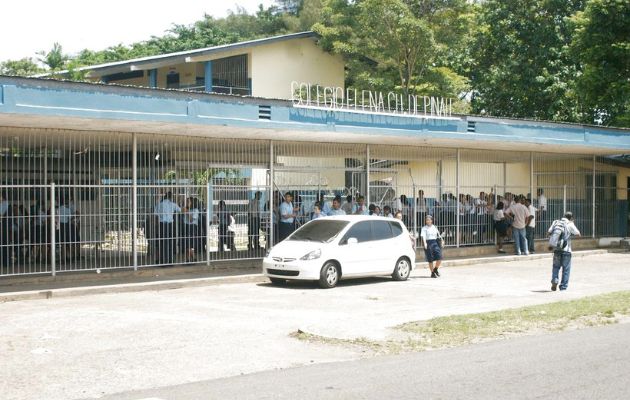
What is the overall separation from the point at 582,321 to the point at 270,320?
4.78 meters

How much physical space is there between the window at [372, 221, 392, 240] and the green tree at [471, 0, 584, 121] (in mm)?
21769

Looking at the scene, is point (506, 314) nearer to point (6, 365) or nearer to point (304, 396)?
point (304, 396)

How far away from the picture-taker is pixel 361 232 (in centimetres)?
1795

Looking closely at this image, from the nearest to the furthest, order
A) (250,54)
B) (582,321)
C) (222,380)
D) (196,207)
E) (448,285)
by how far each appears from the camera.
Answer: (222,380)
(582,321)
(448,285)
(196,207)
(250,54)

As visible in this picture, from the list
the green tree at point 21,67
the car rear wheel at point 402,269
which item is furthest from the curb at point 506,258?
the green tree at point 21,67

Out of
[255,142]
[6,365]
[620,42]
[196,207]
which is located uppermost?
[620,42]

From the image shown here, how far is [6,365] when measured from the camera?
9.35m

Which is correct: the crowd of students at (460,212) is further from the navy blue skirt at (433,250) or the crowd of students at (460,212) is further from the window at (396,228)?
the window at (396,228)

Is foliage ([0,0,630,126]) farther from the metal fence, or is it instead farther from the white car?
the white car

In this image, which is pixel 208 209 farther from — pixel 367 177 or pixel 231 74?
pixel 231 74

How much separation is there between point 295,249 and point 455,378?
9.24 meters

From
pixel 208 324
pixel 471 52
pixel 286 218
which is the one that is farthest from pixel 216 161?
pixel 471 52

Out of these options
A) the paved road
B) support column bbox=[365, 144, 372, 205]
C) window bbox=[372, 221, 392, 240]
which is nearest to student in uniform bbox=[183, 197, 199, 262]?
window bbox=[372, 221, 392, 240]

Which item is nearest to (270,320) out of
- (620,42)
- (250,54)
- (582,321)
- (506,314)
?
(506,314)
